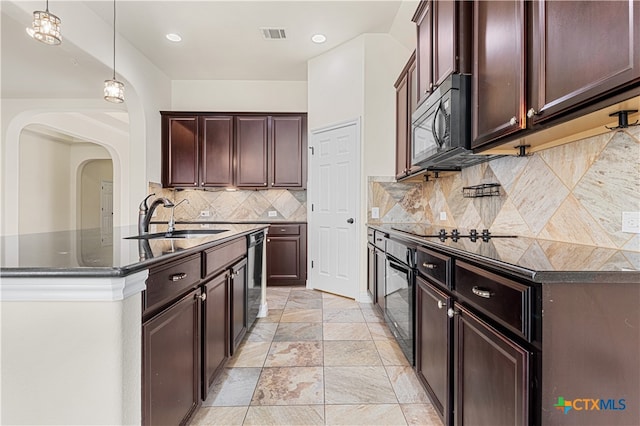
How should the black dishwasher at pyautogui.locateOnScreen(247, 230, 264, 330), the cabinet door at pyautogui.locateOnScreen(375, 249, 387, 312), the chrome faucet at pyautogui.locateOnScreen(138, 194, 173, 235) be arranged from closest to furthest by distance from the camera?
1. the chrome faucet at pyautogui.locateOnScreen(138, 194, 173, 235)
2. the black dishwasher at pyautogui.locateOnScreen(247, 230, 264, 330)
3. the cabinet door at pyautogui.locateOnScreen(375, 249, 387, 312)

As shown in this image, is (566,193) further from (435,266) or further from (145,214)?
(145,214)

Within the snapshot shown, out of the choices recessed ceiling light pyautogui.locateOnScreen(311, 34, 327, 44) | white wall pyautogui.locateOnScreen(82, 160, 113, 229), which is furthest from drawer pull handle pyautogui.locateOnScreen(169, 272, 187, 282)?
white wall pyautogui.locateOnScreen(82, 160, 113, 229)

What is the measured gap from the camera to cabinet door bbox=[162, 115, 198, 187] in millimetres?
4867

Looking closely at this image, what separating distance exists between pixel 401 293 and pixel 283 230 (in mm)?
2720

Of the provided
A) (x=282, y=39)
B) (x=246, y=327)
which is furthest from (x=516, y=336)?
(x=282, y=39)

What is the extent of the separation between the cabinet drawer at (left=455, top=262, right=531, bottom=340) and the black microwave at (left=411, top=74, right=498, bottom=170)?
89cm

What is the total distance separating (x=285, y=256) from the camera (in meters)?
4.70

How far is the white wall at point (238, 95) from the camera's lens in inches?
206

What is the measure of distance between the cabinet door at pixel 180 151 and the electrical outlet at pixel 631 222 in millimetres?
4819

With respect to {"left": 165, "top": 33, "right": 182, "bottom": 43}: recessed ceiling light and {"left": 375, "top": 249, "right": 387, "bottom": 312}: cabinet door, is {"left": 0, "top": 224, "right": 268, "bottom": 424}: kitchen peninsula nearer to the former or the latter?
{"left": 375, "top": 249, "right": 387, "bottom": 312}: cabinet door

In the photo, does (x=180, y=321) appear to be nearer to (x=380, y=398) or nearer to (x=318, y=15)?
(x=380, y=398)

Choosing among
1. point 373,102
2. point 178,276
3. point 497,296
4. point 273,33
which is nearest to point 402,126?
point 373,102

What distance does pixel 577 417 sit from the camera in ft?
2.81

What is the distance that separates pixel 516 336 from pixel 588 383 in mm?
187
